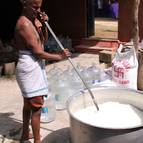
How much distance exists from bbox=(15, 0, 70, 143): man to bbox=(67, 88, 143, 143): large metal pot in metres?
0.37

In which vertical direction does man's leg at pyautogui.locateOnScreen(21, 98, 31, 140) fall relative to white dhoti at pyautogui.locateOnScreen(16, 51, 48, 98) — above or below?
below

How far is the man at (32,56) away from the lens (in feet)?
12.3

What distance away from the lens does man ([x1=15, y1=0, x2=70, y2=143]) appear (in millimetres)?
3760

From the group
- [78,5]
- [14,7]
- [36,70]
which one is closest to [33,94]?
[36,70]

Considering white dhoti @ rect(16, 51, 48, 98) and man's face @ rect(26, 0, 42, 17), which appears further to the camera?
white dhoti @ rect(16, 51, 48, 98)

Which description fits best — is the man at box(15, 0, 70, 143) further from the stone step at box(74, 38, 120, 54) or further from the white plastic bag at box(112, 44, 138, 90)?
→ the stone step at box(74, 38, 120, 54)

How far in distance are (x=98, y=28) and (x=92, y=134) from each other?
8735mm

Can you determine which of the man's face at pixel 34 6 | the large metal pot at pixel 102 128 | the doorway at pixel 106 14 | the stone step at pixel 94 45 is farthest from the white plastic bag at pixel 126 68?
the doorway at pixel 106 14

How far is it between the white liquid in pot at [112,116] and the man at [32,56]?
0.44 meters

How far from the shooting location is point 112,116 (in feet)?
12.4

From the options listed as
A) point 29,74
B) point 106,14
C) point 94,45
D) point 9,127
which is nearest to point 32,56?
point 29,74

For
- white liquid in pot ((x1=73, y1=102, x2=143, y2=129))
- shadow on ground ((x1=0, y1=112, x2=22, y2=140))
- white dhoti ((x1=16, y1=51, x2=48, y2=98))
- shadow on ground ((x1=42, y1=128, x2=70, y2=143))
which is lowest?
shadow on ground ((x1=42, y1=128, x2=70, y2=143))

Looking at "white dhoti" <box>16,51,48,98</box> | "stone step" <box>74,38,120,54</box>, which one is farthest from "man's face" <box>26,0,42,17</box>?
"stone step" <box>74,38,120,54</box>

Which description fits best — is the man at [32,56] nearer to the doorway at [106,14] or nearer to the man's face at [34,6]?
the man's face at [34,6]
